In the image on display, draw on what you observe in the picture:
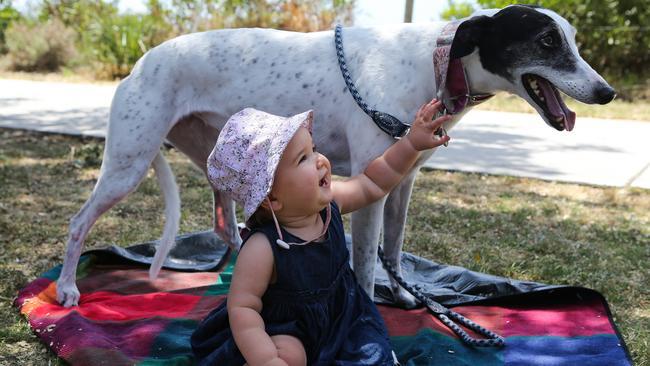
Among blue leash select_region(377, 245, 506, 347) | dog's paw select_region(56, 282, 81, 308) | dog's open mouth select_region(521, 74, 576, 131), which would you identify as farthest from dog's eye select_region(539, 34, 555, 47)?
dog's paw select_region(56, 282, 81, 308)

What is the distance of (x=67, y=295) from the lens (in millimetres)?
3426

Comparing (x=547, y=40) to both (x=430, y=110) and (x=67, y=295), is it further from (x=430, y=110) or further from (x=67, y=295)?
(x=67, y=295)

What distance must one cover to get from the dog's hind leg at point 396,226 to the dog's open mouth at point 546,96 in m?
0.80

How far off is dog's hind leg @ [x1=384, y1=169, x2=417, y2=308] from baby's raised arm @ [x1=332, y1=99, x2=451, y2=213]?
25.2 inches

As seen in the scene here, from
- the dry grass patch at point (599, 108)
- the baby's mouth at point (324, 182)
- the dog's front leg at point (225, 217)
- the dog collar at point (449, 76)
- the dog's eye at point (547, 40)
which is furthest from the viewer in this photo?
the dry grass patch at point (599, 108)

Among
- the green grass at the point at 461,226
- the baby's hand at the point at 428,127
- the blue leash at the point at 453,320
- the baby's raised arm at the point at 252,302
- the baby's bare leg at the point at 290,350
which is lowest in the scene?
the green grass at the point at 461,226

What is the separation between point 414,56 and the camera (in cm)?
305

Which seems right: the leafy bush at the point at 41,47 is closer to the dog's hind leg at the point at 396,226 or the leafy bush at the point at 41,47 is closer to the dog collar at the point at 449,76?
the dog's hind leg at the point at 396,226

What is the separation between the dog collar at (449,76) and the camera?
2885 mm

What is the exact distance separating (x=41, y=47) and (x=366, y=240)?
11.9m

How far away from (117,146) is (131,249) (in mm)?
934

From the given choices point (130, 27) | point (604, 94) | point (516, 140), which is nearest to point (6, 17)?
point (130, 27)

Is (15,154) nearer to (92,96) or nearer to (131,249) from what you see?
(131,249)

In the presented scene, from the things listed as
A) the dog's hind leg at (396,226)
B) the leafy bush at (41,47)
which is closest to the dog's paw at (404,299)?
the dog's hind leg at (396,226)
